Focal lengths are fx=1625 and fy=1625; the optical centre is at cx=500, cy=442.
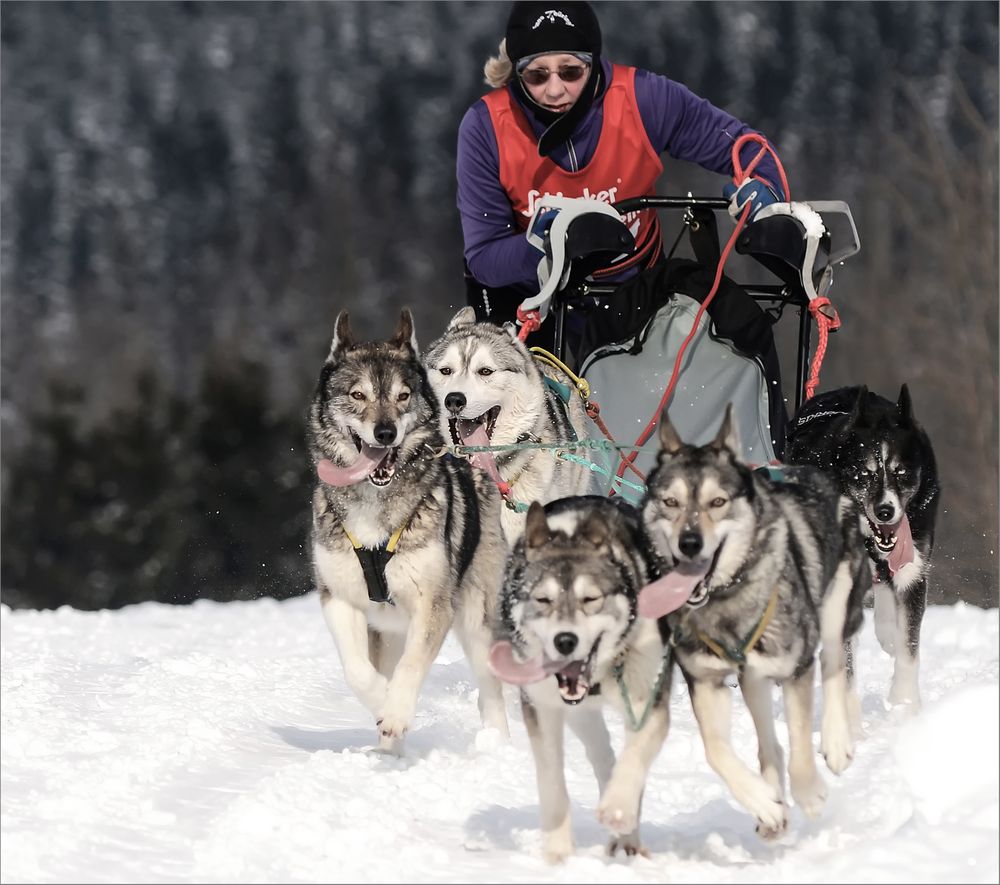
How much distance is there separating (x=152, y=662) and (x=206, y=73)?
30129mm

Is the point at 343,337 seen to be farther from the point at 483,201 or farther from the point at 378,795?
the point at 378,795

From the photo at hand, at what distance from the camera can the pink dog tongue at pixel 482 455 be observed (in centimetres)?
480

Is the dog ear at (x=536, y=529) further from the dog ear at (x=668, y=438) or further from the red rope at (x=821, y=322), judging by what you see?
the red rope at (x=821, y=322)

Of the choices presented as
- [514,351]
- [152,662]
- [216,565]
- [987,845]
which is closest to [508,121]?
[514,351]

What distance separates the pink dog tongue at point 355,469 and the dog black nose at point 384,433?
0.08 metres

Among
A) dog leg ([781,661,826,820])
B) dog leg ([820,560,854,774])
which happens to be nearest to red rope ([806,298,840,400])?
dog leg ([820,560,854,774])

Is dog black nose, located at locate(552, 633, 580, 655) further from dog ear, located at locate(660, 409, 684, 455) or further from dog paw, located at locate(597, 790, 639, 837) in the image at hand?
dog ear, located at locate(660, 409, 684, 455)

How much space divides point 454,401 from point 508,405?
0.76 ft

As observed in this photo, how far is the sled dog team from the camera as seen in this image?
3.23 meters

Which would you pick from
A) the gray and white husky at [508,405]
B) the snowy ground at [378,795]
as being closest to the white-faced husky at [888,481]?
the snowy ground at [378,795]

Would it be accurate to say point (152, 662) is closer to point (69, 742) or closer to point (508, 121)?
point (69, 742)

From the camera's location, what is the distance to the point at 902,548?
4793 mm

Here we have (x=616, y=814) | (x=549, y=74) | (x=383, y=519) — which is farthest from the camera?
(x=549, y=74)

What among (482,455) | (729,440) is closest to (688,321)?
(482,455)
